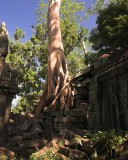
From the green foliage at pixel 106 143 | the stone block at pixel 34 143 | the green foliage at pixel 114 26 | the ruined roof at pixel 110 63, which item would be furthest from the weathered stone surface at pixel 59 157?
the green foliage at pixel 114 26

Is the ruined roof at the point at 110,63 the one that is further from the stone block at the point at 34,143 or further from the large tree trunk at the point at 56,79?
the stone block at the point at 34,143

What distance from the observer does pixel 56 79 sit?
13070mm

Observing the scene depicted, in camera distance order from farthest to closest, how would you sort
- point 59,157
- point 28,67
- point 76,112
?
point 28,67, point 76,112, point 59,157

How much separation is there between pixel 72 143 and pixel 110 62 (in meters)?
4.17

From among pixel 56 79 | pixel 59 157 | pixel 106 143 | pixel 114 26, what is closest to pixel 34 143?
pixel 59 157

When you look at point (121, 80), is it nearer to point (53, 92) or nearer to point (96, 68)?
point (96, 68)

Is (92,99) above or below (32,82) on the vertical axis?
below

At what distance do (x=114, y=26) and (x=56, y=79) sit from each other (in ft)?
13.4

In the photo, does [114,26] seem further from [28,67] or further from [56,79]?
[28,67]

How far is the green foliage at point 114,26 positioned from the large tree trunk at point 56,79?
2.64 m

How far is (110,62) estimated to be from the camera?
10.2 meters

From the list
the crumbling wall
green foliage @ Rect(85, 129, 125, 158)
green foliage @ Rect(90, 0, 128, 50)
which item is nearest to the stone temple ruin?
the crumbling wall

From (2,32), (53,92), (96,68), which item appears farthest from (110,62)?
(2,32)

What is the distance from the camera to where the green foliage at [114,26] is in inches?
492
